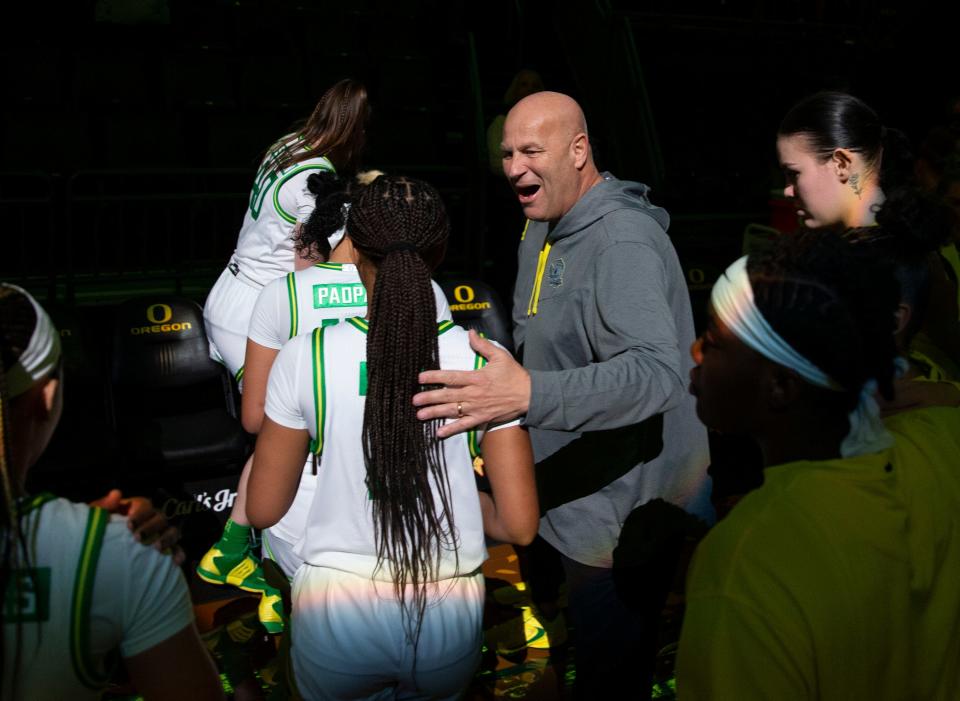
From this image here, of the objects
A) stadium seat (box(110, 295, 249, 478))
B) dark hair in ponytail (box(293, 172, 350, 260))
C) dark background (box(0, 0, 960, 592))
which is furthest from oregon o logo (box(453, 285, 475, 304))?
dark hair in ponytail (box(293, 172, 350, 260))

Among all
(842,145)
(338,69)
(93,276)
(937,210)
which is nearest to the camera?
(937,210)

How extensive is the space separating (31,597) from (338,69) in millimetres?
6764

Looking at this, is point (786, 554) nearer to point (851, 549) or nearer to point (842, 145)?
point (851, 549)

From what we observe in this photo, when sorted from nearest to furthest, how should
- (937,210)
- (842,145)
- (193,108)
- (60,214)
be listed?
(937,210) → (842,145) → (60,214) → (193,108)

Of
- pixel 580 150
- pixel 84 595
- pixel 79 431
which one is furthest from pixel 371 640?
pixel 79 431

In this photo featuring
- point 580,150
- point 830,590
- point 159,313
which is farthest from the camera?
point 159,313

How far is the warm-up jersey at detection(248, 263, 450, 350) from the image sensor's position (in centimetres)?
256

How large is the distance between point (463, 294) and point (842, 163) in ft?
9.34

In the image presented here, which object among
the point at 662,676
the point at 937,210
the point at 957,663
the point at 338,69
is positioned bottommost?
the point at 662,676

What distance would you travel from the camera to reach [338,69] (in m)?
7.45

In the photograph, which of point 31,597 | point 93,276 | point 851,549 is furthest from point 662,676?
point 93,276

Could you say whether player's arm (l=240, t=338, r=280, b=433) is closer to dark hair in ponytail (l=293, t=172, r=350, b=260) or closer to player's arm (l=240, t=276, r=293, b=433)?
player's arm (l=240, t=276, r=293, b=433)

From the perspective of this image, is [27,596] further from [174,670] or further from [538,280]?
[538,280]

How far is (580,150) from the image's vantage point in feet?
8.07
